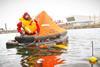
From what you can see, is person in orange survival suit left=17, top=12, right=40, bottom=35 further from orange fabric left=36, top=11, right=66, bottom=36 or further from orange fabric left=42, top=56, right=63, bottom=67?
orange fabric left=42, top=56, right=63, bottom=67

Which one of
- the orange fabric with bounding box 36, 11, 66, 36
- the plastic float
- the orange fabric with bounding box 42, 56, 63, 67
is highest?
the orange fabric with bounding box 36, 11, 66, 36

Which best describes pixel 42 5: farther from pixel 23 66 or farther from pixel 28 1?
pixel 23 66

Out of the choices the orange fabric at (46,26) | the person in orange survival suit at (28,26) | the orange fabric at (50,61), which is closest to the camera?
the orange fabric at (50,61)

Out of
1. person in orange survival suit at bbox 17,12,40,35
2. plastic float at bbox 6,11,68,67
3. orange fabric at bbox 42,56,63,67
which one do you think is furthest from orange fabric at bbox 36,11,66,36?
orange fabric at bbox 42,56,63,67

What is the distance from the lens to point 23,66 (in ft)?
15.5

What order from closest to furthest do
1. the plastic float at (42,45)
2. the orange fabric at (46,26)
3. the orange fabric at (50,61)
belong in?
the orange fabric at (50,61) < the plastic float at (42,45) < the orange fabric at (46,26)

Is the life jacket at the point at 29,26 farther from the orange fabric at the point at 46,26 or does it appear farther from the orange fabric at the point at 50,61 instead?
the orange fabric at the point at 50,61

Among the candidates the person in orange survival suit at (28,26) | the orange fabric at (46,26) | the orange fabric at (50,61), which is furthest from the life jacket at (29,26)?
the orange fabric at (50,61)

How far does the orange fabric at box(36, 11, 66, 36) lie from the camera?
287 inches

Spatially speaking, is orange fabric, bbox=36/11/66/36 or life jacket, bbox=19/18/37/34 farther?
orange fabric, bbox=36/11/66/36

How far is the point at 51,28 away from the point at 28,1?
134 cm

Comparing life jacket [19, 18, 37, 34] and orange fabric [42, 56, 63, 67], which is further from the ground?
life jacket [19, 18, 37, 34]

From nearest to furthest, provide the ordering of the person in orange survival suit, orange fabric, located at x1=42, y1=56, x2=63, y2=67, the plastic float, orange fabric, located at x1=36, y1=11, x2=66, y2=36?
orange fabric, located at x1=42, y1=56, x2=63, y2=67 → the plastic float → the person in orange survival suit → orange fabric, located at x1=36, y1=11, x2=66, y2=36

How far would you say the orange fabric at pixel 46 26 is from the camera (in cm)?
729
